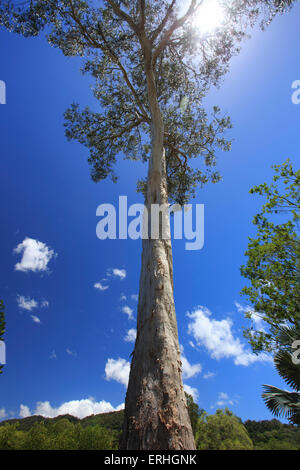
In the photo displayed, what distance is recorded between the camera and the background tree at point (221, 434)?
25.0 ft

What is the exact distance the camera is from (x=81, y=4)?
783 centimetres

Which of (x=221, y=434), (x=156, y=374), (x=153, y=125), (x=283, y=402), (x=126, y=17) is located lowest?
(x=221, y=434)

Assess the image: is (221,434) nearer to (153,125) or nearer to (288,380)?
(288,380)

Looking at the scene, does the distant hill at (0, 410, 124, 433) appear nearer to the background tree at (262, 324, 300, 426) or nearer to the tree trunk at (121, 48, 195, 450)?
the tree trunk at (121, 48, 195, 450)

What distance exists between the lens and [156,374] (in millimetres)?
2039

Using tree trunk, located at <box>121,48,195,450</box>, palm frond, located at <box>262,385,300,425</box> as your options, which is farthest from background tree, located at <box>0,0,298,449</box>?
palm frond, located at <box>262,385,300,425</box>

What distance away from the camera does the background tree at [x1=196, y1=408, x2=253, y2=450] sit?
300 inches

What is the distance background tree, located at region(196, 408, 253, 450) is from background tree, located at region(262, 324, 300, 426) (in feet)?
9.56

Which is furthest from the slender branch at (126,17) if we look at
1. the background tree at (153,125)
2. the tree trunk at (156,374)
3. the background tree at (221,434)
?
the background tree at (221,434)

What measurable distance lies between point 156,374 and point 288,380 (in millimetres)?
5169

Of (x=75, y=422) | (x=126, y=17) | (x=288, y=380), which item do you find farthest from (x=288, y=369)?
(x=126, y=17)
